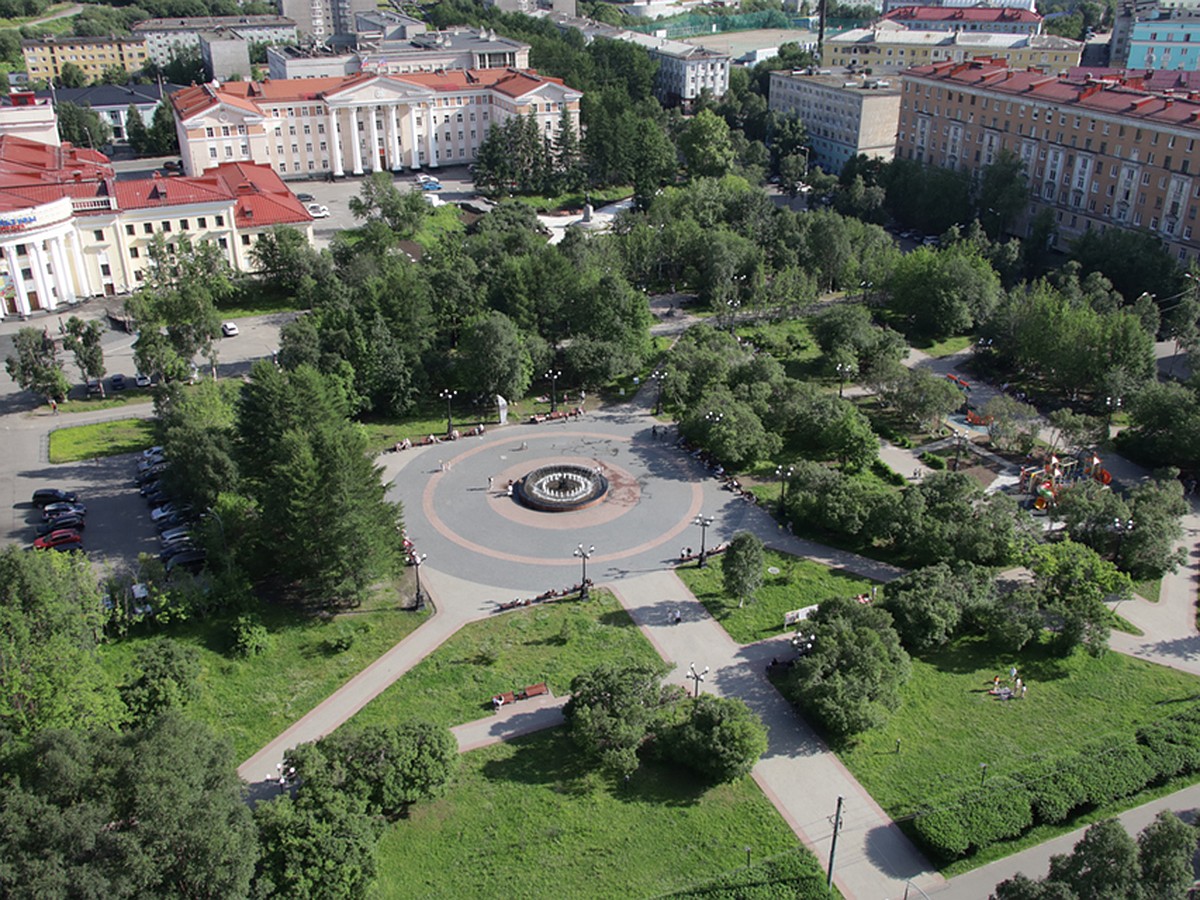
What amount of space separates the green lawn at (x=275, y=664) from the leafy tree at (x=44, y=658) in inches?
140

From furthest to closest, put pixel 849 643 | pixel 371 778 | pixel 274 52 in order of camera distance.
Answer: pixel 274 52 < pixel 849 643 < pixel 371 778

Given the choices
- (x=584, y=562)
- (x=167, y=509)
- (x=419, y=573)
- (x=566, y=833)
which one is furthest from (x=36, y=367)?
(x=566, y=833)

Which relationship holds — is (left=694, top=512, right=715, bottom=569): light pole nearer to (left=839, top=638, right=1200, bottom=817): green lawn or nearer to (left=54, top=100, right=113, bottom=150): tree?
(left=839, top=638, right=1200, bottom=817): green lawn

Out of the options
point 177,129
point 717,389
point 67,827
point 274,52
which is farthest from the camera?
point 274,52

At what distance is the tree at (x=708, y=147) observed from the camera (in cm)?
11419

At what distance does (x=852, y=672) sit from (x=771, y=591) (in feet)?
31.0

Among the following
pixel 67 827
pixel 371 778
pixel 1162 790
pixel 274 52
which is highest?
pixel 274 52

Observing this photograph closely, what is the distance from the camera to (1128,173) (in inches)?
3533

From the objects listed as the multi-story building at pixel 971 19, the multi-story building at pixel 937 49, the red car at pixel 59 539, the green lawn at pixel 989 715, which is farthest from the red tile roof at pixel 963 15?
the red car at pixel 59 539

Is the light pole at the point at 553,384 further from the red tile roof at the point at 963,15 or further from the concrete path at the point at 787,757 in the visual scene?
the red tile roof at the point at 963,15

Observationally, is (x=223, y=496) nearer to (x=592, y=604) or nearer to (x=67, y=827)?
(x=592, y=604)

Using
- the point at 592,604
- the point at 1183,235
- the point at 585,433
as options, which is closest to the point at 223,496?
the point at 592,604

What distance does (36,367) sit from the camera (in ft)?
204

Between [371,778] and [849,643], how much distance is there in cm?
1886
